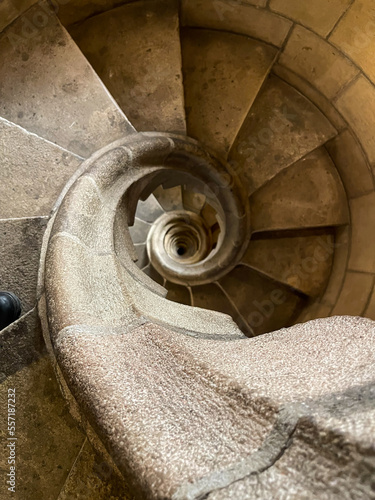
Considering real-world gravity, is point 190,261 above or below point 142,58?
below

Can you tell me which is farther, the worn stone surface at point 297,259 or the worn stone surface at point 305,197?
the worn stone surface at point 297,259

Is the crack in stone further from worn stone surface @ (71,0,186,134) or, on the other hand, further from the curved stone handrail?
worn stone surface @ (71,0,186,134)

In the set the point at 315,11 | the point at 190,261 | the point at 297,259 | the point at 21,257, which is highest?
the point at 315,11

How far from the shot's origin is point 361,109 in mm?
3420

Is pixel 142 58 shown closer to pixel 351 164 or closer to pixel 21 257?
pixel 21 257

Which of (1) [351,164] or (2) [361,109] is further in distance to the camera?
(1) [351,164]

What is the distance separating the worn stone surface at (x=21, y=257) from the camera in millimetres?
1987

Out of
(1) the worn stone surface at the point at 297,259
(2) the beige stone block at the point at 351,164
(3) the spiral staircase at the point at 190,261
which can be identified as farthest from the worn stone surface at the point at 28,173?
(1) the worn stone surface at the point at 297,259

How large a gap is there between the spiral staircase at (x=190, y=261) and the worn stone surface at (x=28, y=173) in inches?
0.5

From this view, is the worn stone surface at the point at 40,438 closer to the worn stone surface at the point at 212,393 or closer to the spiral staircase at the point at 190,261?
the spiral staircase at the point at 190,261

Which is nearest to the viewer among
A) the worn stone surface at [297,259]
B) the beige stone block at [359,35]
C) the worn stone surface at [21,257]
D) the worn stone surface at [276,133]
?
the worn stone surface at [21,257]

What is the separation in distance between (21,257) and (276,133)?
2997 mm

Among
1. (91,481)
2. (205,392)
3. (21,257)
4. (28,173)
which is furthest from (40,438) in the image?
(28,173)

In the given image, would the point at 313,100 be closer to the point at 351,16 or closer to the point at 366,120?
the point at 366,120
